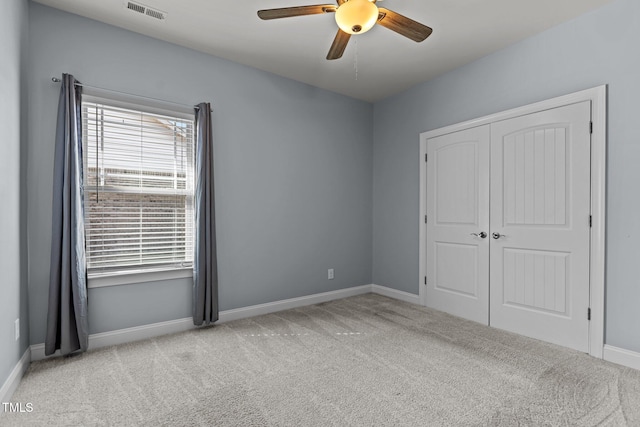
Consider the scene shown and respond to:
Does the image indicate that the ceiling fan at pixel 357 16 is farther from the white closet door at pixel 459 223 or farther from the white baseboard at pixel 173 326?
the white baseboard at pixel 173 326

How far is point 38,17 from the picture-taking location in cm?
257

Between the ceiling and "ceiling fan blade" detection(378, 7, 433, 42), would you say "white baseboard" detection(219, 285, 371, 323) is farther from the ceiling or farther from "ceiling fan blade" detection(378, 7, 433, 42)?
"ceiling fan blade" detection(378, 7, 433, 42)

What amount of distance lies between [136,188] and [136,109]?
0.70m

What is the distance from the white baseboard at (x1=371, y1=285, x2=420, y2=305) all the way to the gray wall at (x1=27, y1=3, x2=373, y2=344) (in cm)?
19

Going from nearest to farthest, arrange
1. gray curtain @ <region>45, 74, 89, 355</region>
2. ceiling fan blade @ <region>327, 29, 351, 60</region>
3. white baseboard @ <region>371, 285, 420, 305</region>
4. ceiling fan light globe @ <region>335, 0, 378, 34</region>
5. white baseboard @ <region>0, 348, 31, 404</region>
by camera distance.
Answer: ceiling fan light globe @ <region>335, 0, 378, 34</region>, white baseboard @ <region>0, 348, 31, 404</region>, ceiling fan blade @ <region>327, 29, 351, 60</region>, gray curtain @ <region>45, 74, 89, 355</region>, white baseboard @ <region>371, 285, 420, 305</region>

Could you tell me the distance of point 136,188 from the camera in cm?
298

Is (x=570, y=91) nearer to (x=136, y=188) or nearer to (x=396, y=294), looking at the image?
(x=396, y=294)

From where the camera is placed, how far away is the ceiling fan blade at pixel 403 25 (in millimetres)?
2025

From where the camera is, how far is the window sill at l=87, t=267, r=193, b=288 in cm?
279

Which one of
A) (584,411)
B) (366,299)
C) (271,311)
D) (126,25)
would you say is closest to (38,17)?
(126,25)

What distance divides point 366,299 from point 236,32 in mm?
3341

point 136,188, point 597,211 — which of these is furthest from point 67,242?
point 597,211

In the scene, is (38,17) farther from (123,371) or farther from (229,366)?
(229,366)

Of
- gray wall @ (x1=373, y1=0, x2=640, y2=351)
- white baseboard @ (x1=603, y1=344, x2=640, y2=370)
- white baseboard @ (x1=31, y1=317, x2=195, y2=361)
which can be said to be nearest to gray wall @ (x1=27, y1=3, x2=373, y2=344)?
white baseboard @ (x1=31, y1=317, x2=195, y2=361)
